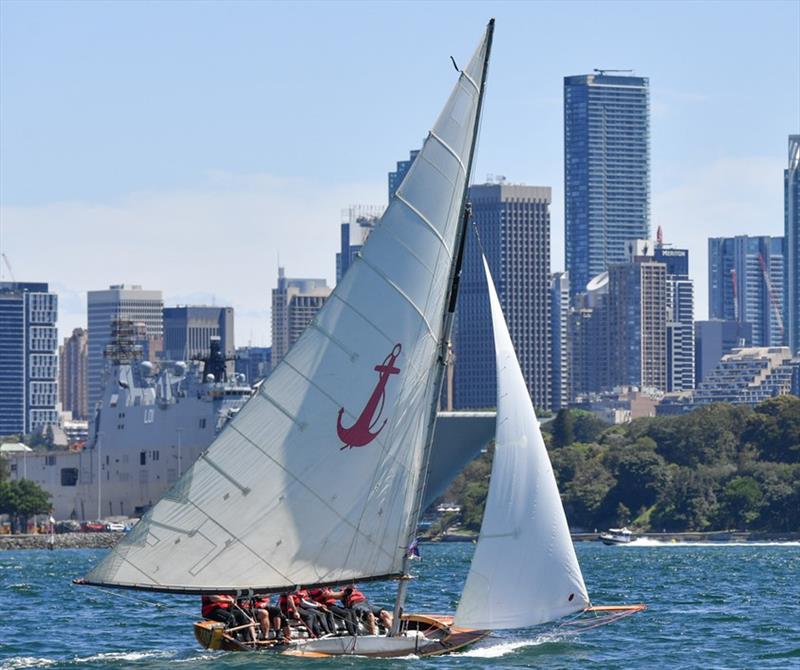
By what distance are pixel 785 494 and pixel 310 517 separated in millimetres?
116855

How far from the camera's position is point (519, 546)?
4019cm

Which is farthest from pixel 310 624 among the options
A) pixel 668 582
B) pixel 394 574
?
pixel 668 582

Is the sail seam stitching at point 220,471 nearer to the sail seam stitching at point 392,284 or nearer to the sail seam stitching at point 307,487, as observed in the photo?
the sail seam stitching at point 307,487

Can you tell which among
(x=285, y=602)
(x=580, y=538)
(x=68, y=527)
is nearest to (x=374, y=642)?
(x=285, y=602)

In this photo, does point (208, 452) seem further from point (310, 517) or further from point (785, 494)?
point (785, 494)

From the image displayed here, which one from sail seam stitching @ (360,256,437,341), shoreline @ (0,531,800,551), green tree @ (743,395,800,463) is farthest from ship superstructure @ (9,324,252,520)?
sail seam stitching @ (360,256,437,341)

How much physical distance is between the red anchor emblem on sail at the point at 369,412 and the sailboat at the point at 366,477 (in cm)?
3

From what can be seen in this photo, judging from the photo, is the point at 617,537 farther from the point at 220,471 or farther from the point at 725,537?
the point at 220,471

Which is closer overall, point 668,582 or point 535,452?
point 535,452

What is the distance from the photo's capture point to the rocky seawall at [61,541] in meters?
154

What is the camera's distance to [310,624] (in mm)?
40469

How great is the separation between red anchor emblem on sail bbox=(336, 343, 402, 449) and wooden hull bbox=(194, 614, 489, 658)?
370 cm

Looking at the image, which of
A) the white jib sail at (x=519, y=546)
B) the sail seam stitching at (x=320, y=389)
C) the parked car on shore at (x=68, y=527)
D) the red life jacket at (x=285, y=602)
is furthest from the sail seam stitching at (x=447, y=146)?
the parked car on shore at (x=68, y=527)

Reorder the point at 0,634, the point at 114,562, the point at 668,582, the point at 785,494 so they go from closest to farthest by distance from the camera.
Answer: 1. the point at 114,562
2. the point at 0,634
3. the point at 668,582
4. the point at 785,494
